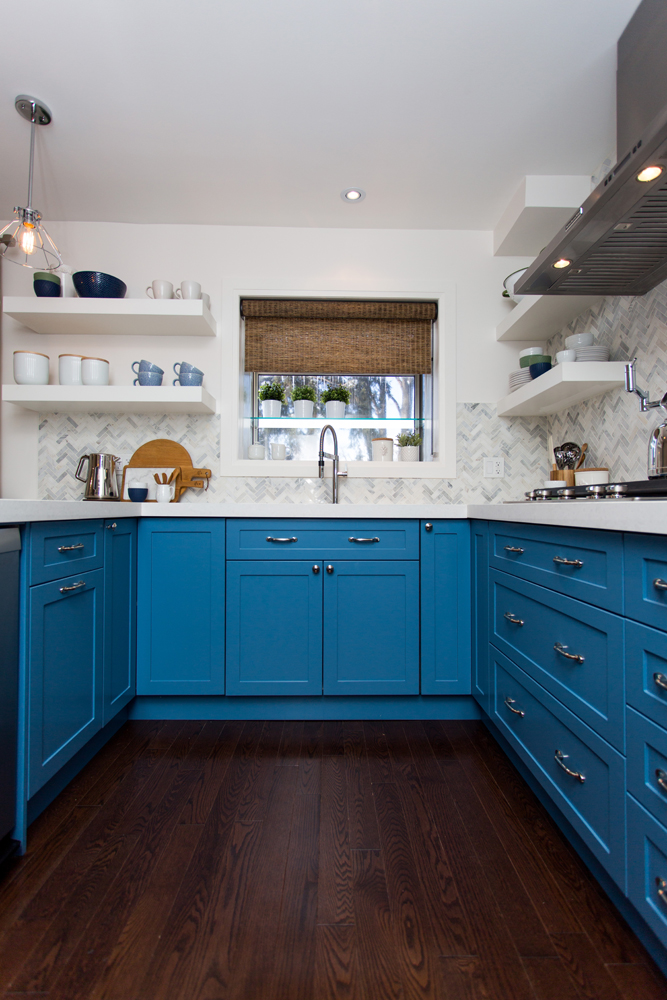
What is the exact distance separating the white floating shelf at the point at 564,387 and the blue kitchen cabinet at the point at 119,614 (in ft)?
6.27

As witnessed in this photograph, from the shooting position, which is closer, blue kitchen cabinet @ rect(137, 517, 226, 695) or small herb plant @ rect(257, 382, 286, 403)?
blue kitchen cabinet @ rect(137, 517, 226, 695)

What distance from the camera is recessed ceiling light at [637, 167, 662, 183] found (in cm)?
124

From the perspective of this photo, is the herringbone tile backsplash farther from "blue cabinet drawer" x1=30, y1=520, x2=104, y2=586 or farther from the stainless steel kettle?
"blue cabinet drawer" x1=30, y1=520, x2=104, y2=586

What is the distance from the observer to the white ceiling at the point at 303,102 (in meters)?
1.64

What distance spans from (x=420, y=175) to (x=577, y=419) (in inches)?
54.3

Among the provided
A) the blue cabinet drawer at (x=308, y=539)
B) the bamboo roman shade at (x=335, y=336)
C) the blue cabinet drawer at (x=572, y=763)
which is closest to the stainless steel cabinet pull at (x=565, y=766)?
the blue cabinet drawer at (x=572, y=763)

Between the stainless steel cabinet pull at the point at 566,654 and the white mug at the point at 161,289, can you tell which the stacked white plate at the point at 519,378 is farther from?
the white mug at the point at 161,289

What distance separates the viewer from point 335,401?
9.57 ft

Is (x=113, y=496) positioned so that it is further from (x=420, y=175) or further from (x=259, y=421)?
(x=420, y=175)

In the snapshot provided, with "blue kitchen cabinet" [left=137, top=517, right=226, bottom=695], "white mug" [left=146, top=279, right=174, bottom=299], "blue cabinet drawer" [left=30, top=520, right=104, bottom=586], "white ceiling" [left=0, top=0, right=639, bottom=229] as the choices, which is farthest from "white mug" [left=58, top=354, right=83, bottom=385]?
"blue cabinet drawer" [left=30, top=520, right=104, bottom=586]

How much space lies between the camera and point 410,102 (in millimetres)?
1959

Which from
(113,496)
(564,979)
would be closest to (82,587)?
(113,496)

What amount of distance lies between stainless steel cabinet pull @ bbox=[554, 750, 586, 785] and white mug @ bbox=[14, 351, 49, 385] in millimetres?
2717

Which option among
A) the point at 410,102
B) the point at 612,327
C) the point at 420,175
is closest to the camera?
the point at 410,102
